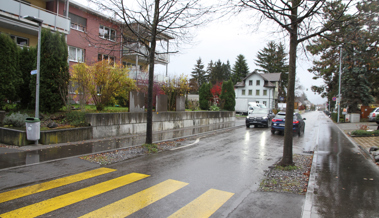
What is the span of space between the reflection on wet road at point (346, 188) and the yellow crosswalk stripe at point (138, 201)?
2.86 meters

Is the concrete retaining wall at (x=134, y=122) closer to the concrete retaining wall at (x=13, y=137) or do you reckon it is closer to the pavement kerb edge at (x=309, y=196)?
the concrete retaining wall at (x=13, y=137)

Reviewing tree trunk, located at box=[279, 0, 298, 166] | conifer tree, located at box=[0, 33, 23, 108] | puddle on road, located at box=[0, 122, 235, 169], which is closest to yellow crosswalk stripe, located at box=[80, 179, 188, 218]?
tree trunk, located at box=[279, 0, 298, 166]

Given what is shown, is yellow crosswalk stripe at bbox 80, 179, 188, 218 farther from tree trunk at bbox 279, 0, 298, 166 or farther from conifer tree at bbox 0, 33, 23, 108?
conifer tree at bbox 0, 33, 23, 108

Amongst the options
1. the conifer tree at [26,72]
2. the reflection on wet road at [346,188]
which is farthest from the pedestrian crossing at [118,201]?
the conifer tree at [26,72]

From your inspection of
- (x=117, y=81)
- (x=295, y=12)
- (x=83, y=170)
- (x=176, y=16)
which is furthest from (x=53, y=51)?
(x=295, y=12)

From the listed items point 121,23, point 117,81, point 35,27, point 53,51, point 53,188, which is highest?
point 35,27

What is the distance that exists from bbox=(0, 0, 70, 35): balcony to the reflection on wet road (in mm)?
19094

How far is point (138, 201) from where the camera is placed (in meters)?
4.46

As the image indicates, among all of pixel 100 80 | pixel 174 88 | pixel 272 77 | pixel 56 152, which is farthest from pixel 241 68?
pixel 56 152

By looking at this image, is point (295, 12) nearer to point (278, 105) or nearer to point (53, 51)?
point (53, 51)

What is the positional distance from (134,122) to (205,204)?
983cm

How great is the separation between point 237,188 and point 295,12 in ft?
17.2

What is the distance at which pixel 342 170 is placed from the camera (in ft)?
23.5

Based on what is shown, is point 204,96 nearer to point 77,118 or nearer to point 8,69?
point 77,118
